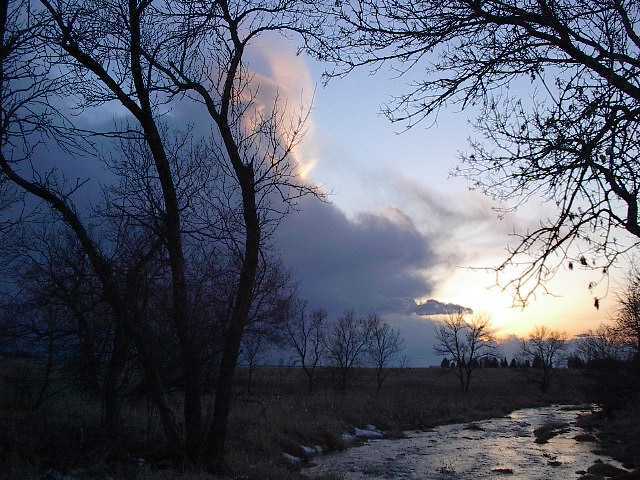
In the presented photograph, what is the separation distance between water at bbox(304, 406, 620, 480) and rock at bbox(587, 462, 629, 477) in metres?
0.56

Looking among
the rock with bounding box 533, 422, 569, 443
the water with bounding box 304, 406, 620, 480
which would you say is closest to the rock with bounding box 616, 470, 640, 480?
the water with bounding box 304, 406, 620, 480

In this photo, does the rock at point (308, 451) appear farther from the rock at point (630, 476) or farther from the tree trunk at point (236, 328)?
the tree trunk at point (236, 328)

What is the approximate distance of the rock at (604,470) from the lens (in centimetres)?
1808

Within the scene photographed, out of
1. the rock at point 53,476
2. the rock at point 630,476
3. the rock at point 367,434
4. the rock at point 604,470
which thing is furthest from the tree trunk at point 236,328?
the rock at point 367,434

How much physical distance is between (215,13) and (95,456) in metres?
8.23

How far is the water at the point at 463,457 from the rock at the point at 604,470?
0.56 metres

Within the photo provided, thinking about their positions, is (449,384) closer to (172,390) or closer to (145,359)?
(172,390)

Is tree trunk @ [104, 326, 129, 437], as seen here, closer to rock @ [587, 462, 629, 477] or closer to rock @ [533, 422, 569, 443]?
rock @ [587, 462, 629, 477]

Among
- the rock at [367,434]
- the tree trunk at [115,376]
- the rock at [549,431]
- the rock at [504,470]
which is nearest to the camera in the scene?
the tree trunk at [115,376]

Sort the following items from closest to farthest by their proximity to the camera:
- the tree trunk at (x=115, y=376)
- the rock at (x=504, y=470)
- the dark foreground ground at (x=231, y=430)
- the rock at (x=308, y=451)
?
the dark foreground ground at (x=231, y=430), the tree trunk at (x=115, y=376), the rock at (x=504, y=470), the rock at (x=308, y=451)

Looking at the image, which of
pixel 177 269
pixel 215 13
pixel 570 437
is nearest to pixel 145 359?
pixel 177 269

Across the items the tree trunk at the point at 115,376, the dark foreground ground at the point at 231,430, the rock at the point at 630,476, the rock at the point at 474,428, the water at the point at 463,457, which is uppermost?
the tree trunk at the point at 115,376

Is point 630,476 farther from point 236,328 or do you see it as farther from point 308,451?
point 236,328

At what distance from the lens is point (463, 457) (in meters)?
22.8
